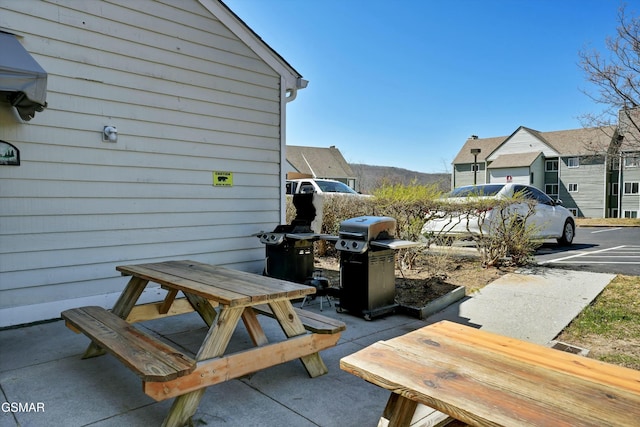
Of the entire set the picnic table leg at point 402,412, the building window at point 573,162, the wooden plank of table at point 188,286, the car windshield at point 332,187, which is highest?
the building window at point 573,162

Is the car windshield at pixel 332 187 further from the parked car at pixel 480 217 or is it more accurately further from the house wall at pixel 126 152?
the house wall at pixel 126 152

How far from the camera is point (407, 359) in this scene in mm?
1620

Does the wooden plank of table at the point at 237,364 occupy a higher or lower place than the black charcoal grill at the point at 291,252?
lower

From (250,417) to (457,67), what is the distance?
53.9 ft

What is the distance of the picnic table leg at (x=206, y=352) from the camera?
211cm

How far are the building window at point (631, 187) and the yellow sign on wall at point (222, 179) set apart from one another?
30406 millimetres

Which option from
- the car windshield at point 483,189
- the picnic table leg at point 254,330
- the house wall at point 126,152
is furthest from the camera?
the car windshield at point 483,189

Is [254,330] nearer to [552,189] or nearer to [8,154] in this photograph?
[8,154]

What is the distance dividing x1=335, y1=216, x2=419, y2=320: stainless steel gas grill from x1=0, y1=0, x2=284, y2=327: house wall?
1.96 m

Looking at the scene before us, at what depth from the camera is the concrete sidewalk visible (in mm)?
2301

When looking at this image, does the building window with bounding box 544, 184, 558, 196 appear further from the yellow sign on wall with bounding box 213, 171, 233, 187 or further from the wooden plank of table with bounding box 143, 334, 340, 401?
the wooden plank of table with bounding box 143, 334, 340, 401

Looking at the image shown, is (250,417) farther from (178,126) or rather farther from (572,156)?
(572,156)

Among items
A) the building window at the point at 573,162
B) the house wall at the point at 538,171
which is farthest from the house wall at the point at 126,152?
the building window at the point at 573,162

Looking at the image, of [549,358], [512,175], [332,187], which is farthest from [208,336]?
[512,175]
